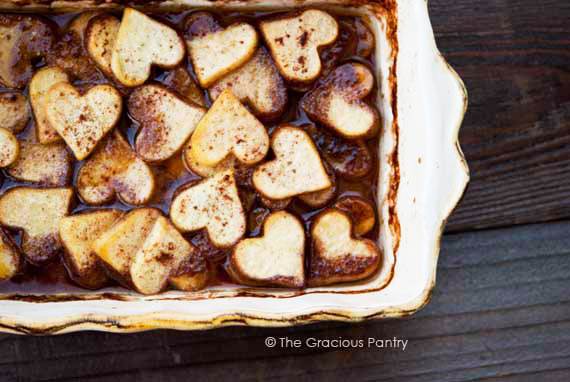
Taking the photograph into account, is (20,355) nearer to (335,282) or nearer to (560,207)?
(335,282)

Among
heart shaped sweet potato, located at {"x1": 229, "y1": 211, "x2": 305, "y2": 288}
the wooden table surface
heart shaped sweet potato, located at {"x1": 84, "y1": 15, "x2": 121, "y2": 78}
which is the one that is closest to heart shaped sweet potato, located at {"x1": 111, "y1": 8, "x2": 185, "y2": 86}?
heart shaped sweet potato, located at {"x1": 84, "y1": 15, "x2": 121, "y2": 78}

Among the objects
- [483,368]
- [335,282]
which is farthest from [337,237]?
[483,368]

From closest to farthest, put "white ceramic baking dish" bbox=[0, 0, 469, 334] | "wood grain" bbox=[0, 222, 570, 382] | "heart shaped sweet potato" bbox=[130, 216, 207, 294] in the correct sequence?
"white ceramic baking dish" bbox=[0, 0, 469, 334] < "heart shaped sweet potato" bbox=[130, 216, 207, 294] < "wood grain" bbox=[0, 222, 570, 382]

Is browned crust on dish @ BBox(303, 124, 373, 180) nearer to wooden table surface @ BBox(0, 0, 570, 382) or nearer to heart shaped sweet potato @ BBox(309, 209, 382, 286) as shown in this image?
heart shaped sweet potato @ BBox(309, 209, 382, 286)

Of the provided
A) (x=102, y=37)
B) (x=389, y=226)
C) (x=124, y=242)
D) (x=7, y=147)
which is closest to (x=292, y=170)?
(x=389, y=226)

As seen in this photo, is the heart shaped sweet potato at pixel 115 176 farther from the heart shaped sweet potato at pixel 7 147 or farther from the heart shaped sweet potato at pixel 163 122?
the heart shaped sweet potato at pixel 7 147

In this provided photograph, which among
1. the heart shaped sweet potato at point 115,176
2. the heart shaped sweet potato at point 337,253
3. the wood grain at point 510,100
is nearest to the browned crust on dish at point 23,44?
the heart shaped sweet potato at point 115,176

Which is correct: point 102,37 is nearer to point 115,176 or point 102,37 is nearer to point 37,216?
point 115,176
